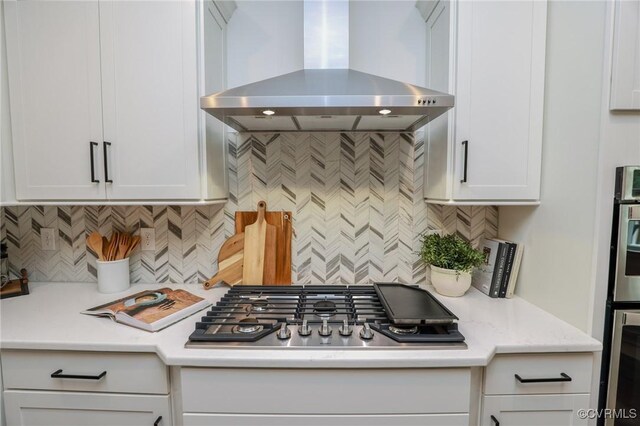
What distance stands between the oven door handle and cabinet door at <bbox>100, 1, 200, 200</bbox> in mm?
1615

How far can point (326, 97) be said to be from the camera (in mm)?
1031

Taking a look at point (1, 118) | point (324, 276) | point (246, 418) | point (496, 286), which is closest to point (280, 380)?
point (246, 418)

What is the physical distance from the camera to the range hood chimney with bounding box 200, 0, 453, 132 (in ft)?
3.39

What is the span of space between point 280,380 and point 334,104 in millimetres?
924

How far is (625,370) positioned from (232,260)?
5.29 ft

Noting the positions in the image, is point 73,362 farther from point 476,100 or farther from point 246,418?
point 476,100

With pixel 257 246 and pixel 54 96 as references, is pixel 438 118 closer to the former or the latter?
pixel 257 246

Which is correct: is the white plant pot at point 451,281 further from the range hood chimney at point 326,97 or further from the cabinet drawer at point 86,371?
the cabinet drawer at point 86,371

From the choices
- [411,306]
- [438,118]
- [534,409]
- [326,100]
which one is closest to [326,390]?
[411,306]

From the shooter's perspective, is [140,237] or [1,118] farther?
[140,237]

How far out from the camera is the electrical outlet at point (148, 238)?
1619 mm

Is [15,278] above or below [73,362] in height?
above

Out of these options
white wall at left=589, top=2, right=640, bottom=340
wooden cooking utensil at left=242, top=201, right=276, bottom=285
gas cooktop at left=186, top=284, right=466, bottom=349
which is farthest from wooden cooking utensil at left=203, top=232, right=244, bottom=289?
white wall at left=589, top=2, right=640, bottom=340

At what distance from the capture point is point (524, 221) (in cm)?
139
